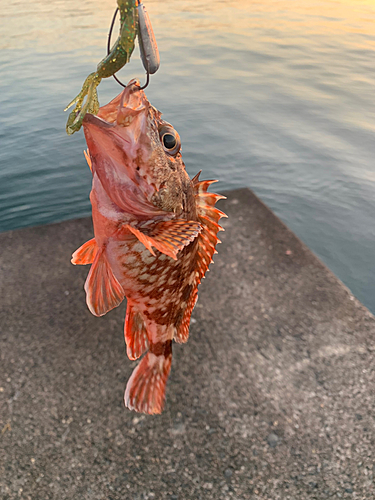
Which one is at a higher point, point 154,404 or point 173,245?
point 173,245

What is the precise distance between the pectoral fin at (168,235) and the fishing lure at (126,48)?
534mm

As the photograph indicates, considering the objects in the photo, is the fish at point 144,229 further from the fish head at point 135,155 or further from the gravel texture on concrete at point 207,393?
the gravel texture on concrete at point 207,393

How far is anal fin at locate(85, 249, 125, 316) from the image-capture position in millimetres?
1925

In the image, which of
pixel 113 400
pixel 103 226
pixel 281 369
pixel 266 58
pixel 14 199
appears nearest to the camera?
pixel 103 226

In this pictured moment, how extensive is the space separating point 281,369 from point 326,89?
40.7ft

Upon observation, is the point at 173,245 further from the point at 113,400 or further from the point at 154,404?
the point at 113,400

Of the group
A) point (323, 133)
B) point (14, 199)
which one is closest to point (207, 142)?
point (323, 133)

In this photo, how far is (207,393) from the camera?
3.57 metres

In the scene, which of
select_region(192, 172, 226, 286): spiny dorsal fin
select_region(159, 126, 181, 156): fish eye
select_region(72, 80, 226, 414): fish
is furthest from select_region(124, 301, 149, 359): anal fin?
select_region(159, 126, 181, 156): fish eye

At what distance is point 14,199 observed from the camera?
7.32 metres

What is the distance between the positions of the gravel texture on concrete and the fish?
1057 millimetres

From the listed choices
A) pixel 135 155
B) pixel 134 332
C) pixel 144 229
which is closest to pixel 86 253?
pixel 144 229

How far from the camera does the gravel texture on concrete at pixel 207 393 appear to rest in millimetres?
2965

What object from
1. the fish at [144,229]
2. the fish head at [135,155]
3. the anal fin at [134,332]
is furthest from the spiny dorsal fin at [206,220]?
the anal fin at [134,332]
